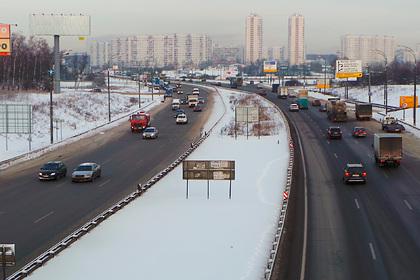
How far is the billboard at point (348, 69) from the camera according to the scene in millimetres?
119188

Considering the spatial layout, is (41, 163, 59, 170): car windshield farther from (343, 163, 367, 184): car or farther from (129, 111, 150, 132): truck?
(129, 111, 150, 132): truck

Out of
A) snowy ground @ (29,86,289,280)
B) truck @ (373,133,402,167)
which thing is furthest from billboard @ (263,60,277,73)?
snowy ground @ (29,86,289,280)

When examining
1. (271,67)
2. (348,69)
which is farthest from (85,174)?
(271,67)

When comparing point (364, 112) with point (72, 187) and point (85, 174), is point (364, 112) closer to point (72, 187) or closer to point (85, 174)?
point (85, 174)

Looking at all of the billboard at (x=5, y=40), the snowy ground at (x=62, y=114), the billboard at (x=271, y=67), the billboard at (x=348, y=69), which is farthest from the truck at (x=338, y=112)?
the billboard at (x=271, y=67)

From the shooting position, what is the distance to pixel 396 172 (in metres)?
41.9

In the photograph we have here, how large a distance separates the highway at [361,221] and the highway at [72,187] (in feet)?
33.0

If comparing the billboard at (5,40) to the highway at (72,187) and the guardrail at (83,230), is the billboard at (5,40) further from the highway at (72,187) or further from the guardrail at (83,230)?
the guardrail at (83,230)

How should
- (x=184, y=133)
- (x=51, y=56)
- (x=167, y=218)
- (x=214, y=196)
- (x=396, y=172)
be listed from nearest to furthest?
(x=167, y=218)
(x=214, y=196)
(x=396, y=172)
(x=184, y=133)
(x=51, y=56)

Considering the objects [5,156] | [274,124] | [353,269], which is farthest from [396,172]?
[274,124]

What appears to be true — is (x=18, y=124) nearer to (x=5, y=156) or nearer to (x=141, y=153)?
(x=5, y=156)

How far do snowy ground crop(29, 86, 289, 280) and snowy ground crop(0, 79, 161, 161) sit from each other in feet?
74.6

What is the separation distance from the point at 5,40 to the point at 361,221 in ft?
139

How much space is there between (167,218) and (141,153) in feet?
82.4
